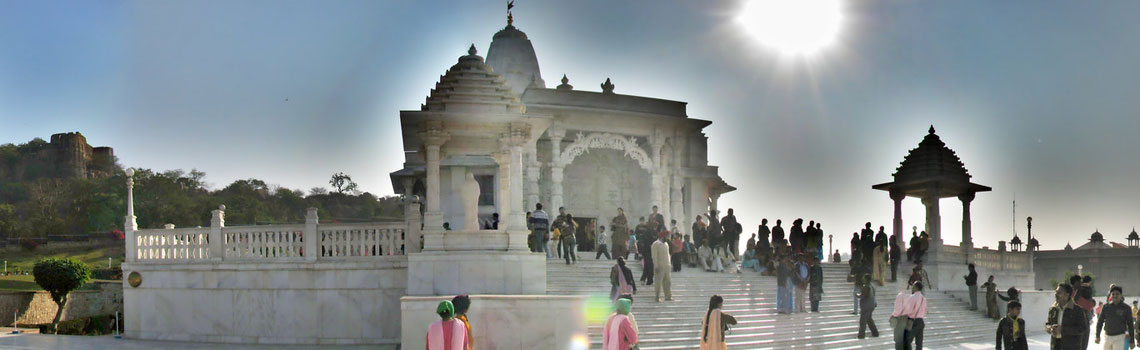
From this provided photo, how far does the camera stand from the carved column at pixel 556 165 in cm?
2883

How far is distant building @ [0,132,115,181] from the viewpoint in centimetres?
9681

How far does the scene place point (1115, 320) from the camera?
1233 cm

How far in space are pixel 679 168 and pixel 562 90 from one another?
4.58 meters

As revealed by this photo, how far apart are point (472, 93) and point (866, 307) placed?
7.83m

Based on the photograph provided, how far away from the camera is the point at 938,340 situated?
62.4 feet

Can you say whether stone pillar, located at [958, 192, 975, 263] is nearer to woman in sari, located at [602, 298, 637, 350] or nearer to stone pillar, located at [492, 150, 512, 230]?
stone pillar, located at [492, 150, 512, 230]

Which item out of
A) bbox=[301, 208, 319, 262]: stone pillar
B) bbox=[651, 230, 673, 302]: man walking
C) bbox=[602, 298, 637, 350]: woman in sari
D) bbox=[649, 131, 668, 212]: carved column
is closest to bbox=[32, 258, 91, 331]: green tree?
bbox=[649, 131, 668, 212]: carved column

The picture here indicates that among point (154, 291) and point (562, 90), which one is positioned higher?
point (562, 90)

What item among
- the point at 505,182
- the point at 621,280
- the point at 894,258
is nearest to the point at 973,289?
the point at 894,258

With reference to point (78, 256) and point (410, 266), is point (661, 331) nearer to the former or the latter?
point (410, 266)

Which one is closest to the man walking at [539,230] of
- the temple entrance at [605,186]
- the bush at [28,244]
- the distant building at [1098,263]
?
the temple entrance at [605,186]

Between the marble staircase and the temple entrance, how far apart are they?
9018 mm

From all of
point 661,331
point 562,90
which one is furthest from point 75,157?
point 661,331

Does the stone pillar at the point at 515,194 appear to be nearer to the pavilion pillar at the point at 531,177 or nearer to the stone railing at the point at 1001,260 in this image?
the pavilion pillar at the point at 531,177
